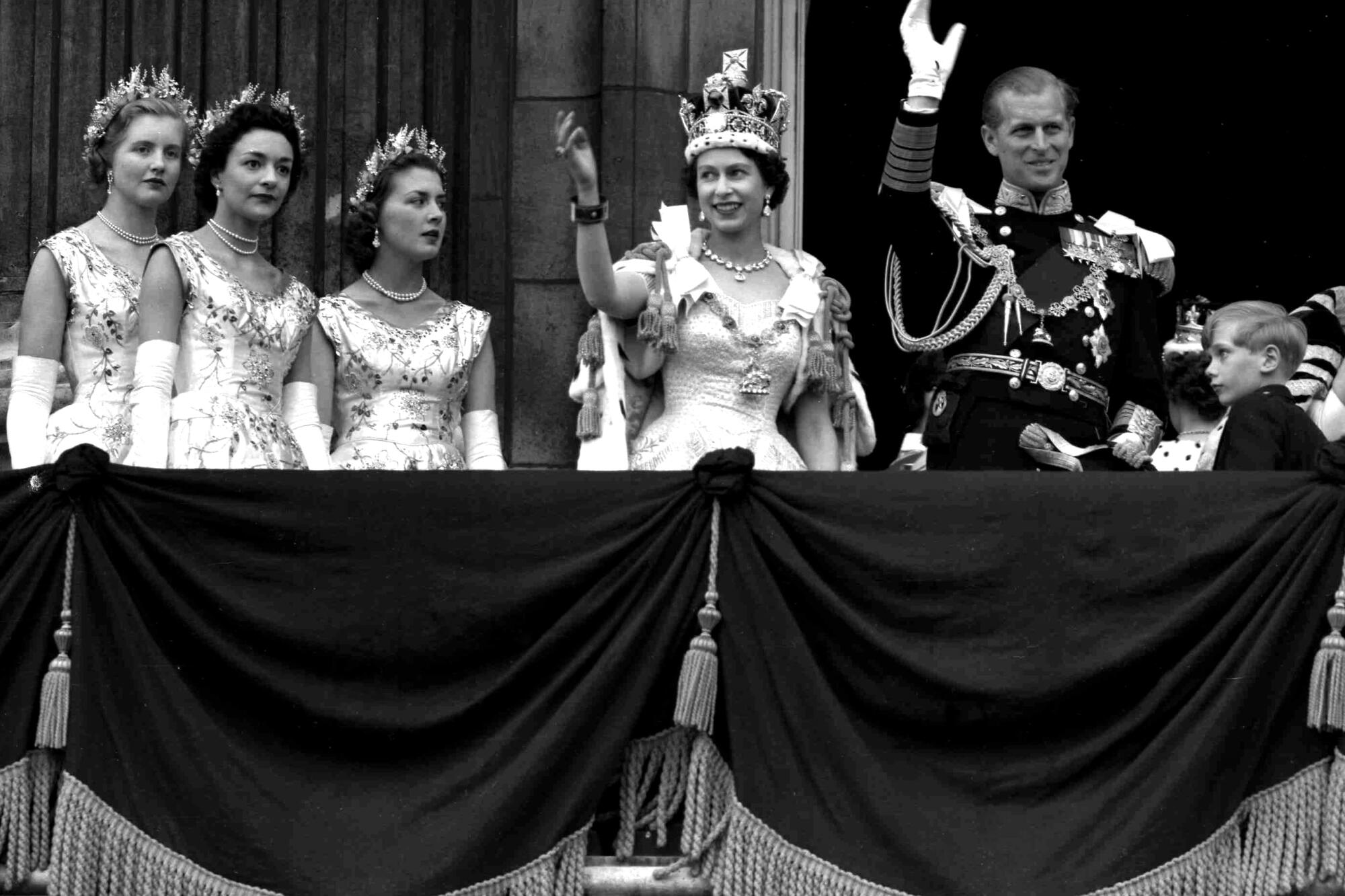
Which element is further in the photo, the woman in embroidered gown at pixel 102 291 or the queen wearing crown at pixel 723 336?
the queen wearing crown at pixel 723 336

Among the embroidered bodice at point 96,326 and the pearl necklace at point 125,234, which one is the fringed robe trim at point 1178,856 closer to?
the embroidered bodice at point 96,326

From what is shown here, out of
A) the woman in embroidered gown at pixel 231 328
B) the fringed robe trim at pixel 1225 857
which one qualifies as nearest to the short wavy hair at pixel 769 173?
the woman in embroidered gown at pixel 231 328

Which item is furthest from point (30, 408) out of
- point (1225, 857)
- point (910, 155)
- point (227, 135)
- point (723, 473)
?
point (1225, 857)

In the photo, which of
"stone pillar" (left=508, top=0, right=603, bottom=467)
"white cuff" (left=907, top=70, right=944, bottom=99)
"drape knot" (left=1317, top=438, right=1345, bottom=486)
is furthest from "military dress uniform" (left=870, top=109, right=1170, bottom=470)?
"stone pillar" (left=508, top=0, right=603, bottom=467)

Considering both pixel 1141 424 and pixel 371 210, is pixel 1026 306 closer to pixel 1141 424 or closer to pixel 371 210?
pixel 1141 424

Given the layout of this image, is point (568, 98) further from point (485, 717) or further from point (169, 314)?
point (485, 717)

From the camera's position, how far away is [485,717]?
643 centimetres

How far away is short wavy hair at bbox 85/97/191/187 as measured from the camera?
7.76m

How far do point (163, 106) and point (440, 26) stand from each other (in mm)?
1768

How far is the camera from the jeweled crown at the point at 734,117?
757 centimetres

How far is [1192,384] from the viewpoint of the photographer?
7656mm

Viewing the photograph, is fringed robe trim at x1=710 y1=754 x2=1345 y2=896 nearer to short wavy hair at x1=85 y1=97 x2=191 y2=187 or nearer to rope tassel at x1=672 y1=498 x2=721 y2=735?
rope tassel at x1=672 y1=498 x2=721 y2=735

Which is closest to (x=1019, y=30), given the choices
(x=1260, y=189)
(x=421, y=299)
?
(x=1260, y=189)

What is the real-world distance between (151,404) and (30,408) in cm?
40
